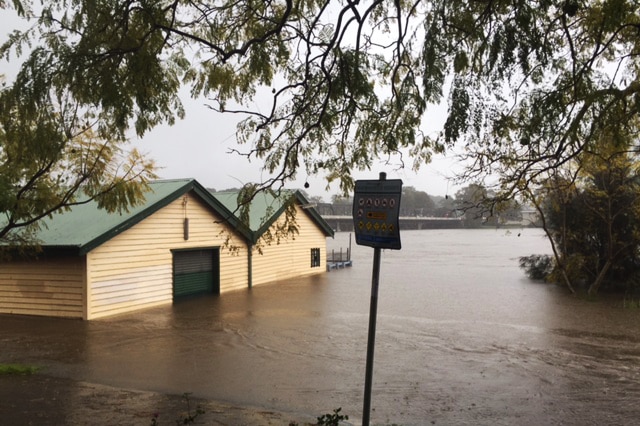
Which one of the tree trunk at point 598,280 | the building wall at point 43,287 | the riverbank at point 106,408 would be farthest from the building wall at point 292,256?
the riverbank at point 106,408

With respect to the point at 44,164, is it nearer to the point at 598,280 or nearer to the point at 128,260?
the point at 128,260

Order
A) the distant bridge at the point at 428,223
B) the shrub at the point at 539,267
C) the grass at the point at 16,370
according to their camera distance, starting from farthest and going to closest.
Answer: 1. the distant bridge at the point at 428,223
2. the shrub at the point at 539,267
3. the grass at the point at 16,370

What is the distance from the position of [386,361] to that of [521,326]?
7.04 m

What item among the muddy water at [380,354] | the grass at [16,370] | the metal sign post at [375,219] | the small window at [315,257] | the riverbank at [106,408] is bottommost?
the muddy water at [380,354]

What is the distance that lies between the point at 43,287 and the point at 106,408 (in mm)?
11227

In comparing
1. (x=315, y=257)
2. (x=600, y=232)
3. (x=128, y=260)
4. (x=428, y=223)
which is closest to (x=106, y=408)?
(x=128, y=260)

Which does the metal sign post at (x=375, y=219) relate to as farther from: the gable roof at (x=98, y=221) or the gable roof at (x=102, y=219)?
the gable roof at (x=98, y=221)

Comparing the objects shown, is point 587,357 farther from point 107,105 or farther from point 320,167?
point 107,105

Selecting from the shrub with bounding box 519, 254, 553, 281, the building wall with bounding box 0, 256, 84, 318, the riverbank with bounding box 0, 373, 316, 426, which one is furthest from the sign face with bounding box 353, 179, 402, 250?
the shrub with bounding box 519, 254, 553, 281

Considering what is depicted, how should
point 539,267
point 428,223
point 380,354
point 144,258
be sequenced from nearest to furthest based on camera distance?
point 380,354
point 144,258
point 539,267
point 428,223

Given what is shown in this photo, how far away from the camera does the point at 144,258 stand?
1886 centimetres

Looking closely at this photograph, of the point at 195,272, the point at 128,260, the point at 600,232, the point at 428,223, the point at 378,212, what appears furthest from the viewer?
the point at 428,223

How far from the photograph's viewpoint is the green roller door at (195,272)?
20.9m

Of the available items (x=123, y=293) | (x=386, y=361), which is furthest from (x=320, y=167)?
(x=123, y=293)
